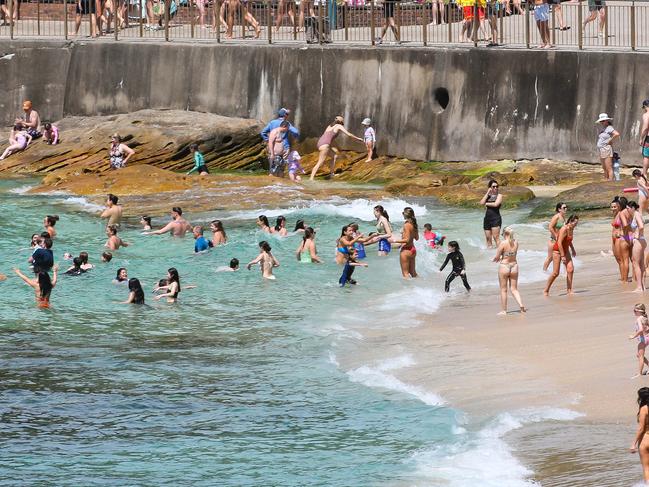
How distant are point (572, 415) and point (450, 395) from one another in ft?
6.52

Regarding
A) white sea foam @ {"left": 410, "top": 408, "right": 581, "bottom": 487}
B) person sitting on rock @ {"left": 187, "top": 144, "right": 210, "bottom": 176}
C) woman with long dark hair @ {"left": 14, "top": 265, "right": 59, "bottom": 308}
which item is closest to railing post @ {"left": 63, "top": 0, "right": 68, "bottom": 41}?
person sitting on rock @ {"left": 187, "top": 144, "right": 210, "bottom": 176}

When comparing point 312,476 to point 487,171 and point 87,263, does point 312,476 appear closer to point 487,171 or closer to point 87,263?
point 87,263

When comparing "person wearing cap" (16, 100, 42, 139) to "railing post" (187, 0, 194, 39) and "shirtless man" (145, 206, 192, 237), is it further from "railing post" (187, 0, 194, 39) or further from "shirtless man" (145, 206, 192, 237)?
"shirtless man" (145, 206, 192, 237)

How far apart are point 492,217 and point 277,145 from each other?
8618mm

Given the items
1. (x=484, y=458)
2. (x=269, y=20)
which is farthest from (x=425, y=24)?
(x=484, y=458)

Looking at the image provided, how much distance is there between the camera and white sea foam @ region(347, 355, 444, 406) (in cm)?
1858

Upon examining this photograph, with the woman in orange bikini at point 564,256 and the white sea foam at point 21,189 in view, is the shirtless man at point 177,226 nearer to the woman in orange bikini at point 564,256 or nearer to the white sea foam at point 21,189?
the white sea foam at point 21,189

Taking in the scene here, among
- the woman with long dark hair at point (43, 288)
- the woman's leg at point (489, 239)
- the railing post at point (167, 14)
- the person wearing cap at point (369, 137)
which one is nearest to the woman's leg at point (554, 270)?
the woman's leg at point (489, 239)

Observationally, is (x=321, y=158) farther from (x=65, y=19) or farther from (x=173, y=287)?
(x=173, y=287)

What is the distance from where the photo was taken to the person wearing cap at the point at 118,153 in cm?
3594

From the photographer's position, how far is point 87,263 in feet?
90.4

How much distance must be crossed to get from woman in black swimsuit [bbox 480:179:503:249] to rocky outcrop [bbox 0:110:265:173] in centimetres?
1076

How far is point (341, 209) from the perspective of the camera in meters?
31.8

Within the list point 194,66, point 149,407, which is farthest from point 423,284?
point 194,66
